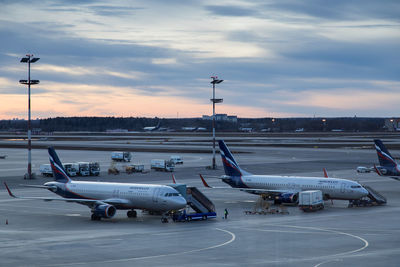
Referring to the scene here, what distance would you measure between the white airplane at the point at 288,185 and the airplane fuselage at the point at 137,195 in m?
14.1

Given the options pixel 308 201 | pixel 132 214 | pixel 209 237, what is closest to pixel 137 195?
pixel 132 214

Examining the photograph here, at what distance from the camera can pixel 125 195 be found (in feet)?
193

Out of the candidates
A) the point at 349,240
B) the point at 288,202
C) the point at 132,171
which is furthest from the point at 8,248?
the point at 132,171

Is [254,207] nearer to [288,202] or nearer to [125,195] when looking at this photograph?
[288,202]

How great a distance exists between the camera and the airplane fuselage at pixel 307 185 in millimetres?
67688

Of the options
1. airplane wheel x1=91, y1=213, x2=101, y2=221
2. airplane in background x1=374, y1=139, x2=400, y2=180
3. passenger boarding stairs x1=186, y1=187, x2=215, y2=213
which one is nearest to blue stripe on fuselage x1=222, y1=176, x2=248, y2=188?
passenger boarding stairs x1=186, y1=187, x2=215, y2=213

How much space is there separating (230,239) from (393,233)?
520 inches

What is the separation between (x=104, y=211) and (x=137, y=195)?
336 centimetres

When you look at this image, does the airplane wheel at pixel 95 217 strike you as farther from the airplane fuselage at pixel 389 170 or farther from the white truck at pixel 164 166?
the white truck at pixel 164 166

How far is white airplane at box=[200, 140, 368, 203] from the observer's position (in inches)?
2670

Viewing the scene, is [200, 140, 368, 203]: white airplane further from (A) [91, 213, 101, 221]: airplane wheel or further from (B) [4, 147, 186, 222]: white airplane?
(A) [91, 213, 101, 221]: airplane wheel

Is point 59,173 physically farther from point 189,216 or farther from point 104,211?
point 189,216

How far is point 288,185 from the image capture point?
2813 inches

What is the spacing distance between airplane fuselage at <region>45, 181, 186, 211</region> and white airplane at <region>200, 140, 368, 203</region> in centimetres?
1408
